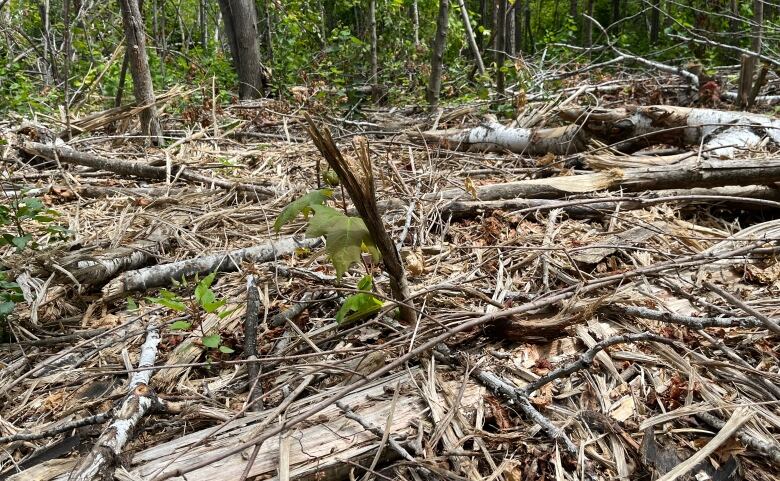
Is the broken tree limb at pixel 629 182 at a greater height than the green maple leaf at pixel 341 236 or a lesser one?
lesser

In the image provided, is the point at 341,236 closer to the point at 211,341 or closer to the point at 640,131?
the point at 211,341

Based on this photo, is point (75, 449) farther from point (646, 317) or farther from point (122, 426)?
point (646, 317)

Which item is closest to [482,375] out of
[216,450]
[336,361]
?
[336,361]

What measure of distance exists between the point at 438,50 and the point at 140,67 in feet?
9.60

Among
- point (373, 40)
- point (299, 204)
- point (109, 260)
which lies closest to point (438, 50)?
point (373, 40)

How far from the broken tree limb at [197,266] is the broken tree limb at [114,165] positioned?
116cm

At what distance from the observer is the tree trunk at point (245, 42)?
7152 millimetres

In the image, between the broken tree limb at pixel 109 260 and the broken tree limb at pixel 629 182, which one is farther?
the broken tree limb at pixel 629 182

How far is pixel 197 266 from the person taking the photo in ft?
8.76

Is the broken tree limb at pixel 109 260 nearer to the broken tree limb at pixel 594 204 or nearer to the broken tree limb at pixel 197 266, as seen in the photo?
the broken tree limb at pixel 197 266

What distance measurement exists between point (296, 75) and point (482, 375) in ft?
21.4

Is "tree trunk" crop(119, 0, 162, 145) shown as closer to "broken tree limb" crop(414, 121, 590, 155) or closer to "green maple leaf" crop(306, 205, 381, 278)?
"broken tree limb" crop(414, 121, 590, 155)

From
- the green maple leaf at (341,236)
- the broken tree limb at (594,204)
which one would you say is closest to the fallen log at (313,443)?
the green maple leaf at (341,236)

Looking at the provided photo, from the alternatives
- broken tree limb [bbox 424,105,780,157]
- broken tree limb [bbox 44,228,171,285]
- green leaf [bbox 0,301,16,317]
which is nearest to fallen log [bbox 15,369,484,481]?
green leaf [bbox 0,301,16,317]
